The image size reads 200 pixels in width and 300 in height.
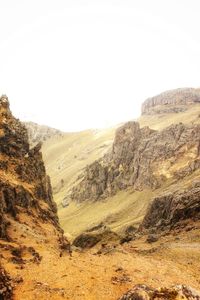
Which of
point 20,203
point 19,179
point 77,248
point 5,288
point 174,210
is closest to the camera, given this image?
point 5,288

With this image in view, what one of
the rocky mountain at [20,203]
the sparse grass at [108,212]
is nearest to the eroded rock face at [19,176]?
the rocky mountain at [20,203]

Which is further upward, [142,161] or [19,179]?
[19,179]

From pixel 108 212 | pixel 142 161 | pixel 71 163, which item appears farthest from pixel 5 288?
pixel 71 163

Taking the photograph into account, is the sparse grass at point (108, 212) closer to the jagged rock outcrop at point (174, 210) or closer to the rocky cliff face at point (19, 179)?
the jagged rock outcrop at point (174, 210)

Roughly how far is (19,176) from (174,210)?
1837 centimetres

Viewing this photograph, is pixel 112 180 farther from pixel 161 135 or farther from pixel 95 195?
pixel 161 135

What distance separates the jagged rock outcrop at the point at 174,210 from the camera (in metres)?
47.7

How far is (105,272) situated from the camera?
2920 cm

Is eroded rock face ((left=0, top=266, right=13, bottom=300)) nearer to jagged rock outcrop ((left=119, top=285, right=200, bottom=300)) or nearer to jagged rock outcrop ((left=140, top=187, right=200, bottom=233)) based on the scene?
jagged rock outcrop ((left=119, top=285, right=200, bottom=300))

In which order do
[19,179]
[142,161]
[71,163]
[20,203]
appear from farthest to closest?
[71,163]
[142,161]
[19,179]
[20,203]

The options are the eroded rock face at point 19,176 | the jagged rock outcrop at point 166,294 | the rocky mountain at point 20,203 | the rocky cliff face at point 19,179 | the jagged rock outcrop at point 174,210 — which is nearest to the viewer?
the jagged rock outcrop at point 166,294

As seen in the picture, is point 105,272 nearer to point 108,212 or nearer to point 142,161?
point 108,212

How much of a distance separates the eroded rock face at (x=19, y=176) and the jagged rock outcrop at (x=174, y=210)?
42.5 ft

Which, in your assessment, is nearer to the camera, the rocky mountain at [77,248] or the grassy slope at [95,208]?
the rocky mountain at [77,248]
